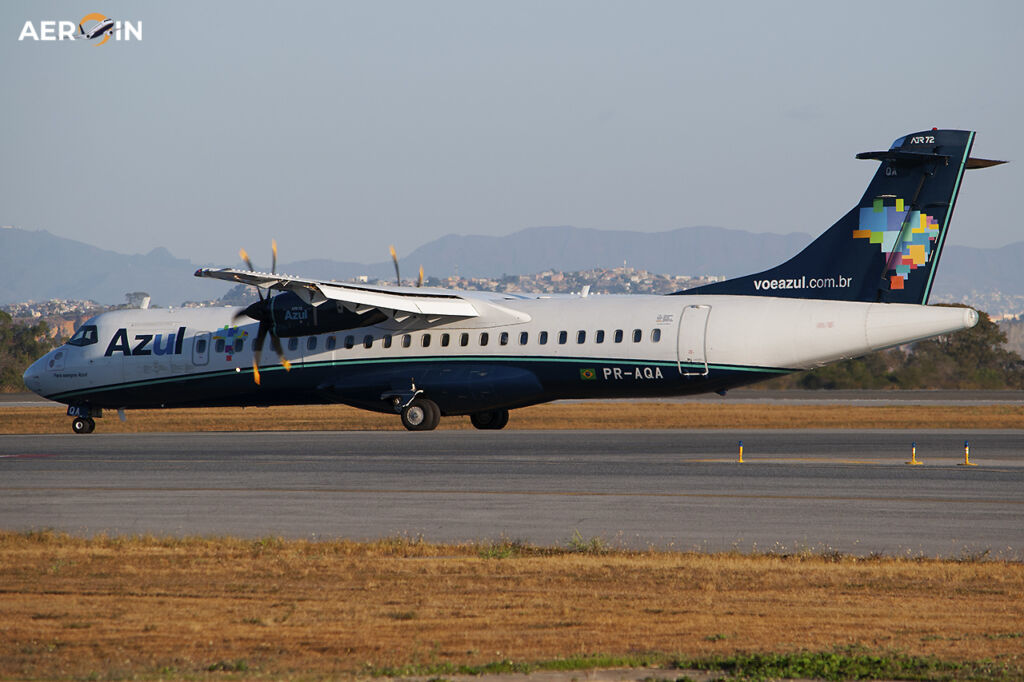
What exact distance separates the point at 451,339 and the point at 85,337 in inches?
501

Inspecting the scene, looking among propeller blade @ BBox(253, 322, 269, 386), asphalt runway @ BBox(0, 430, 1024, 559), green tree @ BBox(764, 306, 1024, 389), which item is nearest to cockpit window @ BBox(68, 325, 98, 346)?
propeller blade @ BBox(253, 322, 269, 386)

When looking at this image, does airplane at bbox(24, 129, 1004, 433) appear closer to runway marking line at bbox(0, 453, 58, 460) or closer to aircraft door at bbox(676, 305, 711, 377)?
aircraft door at bbox(676, 305, 711, 377)

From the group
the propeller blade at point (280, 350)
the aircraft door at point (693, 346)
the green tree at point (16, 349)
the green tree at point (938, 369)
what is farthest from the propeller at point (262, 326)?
the green tree at point (16, 349)

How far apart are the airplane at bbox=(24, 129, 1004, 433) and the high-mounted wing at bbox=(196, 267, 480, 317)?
5 centimetres

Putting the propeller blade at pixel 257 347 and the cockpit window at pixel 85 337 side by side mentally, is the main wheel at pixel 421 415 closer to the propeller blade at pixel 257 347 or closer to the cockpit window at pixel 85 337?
the propeller blade at pixel 257 347

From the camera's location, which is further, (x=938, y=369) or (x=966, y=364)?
(x=966, y=364)

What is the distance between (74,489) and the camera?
67.5 ft

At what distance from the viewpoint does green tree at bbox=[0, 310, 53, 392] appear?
292 ft

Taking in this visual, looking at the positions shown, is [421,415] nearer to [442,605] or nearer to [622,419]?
[622,419]

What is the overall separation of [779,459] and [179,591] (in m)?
16.3

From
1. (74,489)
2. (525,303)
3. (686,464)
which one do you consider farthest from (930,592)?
(525,303)

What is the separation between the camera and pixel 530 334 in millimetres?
33156

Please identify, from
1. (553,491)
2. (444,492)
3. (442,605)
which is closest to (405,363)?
(444,492)

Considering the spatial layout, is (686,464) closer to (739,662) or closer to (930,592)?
(930,592)
